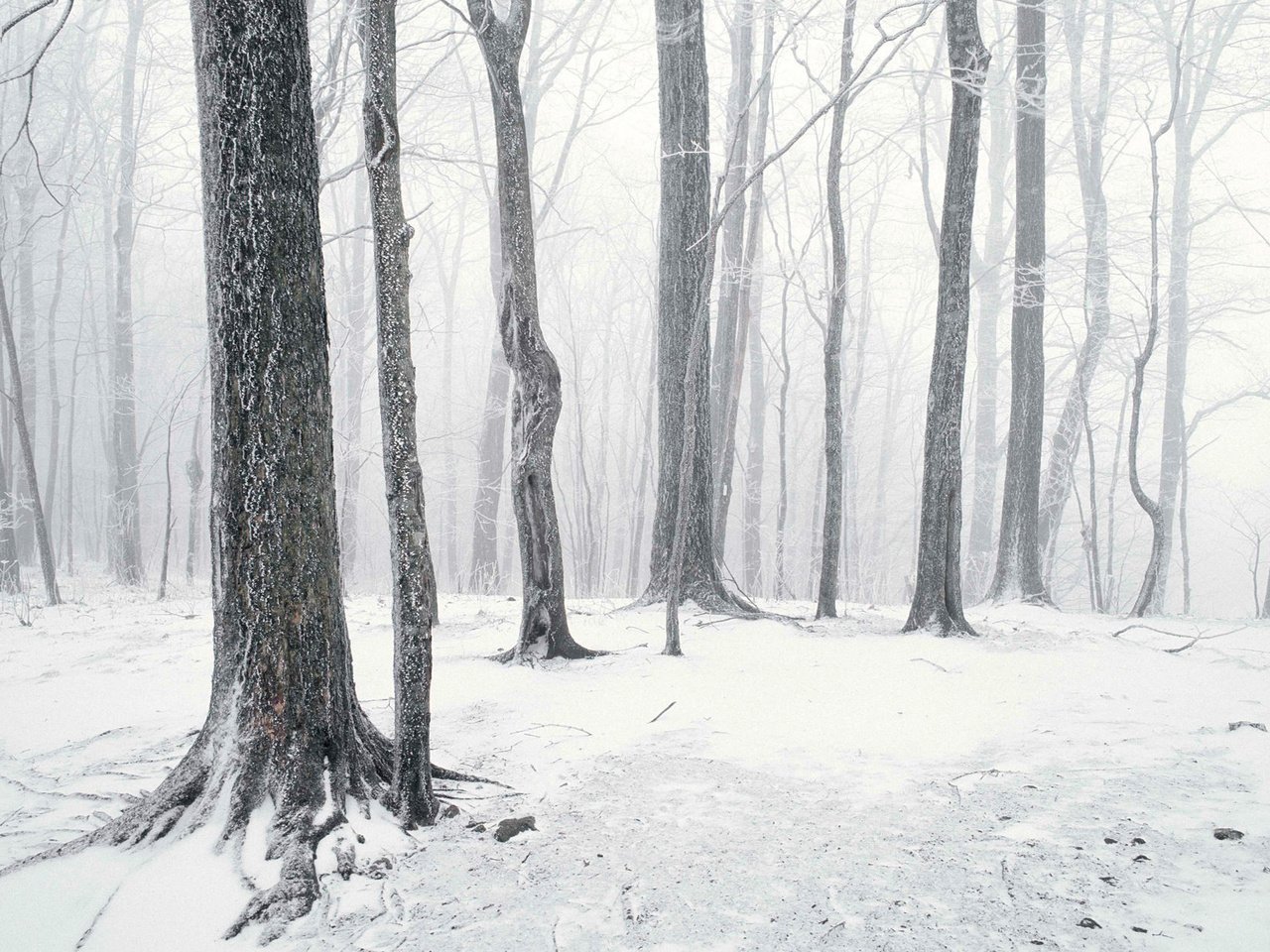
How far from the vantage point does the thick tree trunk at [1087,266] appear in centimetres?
1023

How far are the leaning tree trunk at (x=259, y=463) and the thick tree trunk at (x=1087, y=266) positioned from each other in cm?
1025

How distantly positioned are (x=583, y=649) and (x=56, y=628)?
17.3ft

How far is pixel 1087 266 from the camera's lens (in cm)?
1070

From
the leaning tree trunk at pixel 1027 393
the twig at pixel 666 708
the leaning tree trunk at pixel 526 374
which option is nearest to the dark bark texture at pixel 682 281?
the leaning tree trunk at pixel 526 374

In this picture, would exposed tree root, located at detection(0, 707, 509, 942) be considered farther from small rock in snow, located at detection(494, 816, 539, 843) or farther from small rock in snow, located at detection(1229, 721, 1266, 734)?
small rock in snow, located at detection(1229, 721, 1266, 734)

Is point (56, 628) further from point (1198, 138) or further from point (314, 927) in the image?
point (1198, 138)

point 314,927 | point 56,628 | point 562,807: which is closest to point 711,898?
point 562,807

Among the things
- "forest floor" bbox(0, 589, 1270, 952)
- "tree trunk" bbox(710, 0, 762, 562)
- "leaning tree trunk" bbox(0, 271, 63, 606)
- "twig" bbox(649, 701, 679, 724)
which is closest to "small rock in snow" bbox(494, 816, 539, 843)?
"forest floor" bbox(0, 589, 1270, 952)

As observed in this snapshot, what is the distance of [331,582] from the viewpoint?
93.1 inches

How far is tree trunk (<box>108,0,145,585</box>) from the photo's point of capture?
494 inches

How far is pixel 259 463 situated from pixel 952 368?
4.98 meters

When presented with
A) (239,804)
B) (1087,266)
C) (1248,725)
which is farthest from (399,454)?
(1087,266)

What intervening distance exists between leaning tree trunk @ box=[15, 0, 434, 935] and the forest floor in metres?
0.18

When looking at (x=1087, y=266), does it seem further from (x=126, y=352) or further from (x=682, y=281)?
(x=126, y=352)
